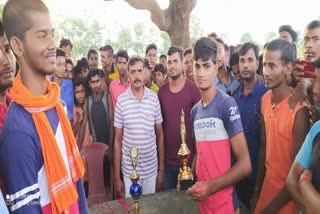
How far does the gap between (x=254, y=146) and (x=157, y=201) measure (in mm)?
1123

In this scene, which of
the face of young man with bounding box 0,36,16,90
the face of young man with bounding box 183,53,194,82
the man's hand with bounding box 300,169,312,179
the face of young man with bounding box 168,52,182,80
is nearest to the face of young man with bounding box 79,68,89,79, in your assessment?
the face of young man with bounding box 168,52,182,80

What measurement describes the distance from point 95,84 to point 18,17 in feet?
10.9

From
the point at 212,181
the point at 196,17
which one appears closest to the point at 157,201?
the point at 212,181

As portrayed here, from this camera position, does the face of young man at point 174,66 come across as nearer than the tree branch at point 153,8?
Yes

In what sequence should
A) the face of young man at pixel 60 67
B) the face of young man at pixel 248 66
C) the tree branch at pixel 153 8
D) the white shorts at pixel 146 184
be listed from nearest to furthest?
the face of young man at pixel 248 66
the white shorts at pixel 146 184
the face of young man at pixel 60 67
the tree branch at pixel 153 8

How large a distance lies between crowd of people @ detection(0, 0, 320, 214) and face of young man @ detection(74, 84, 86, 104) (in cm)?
2

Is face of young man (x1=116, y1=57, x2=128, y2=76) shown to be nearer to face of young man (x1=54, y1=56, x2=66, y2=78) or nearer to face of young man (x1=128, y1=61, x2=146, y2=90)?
face of young man (x1=54, y1=56, x2=66, y2=78)

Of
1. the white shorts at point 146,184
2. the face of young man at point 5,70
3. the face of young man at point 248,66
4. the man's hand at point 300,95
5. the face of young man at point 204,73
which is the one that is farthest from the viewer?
the white shorts at point 146,184

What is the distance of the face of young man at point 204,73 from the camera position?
2614 mm

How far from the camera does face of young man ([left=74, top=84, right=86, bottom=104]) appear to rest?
4801 mm

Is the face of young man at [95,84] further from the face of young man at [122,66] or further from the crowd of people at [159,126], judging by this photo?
the face of young man at [122,66]

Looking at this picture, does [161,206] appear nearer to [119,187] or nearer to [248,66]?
[119,187]

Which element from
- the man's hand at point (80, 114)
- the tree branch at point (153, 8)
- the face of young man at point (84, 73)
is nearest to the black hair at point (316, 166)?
the man's hand at point (80, 114)

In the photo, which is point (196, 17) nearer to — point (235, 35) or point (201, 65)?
point (235, 35)
